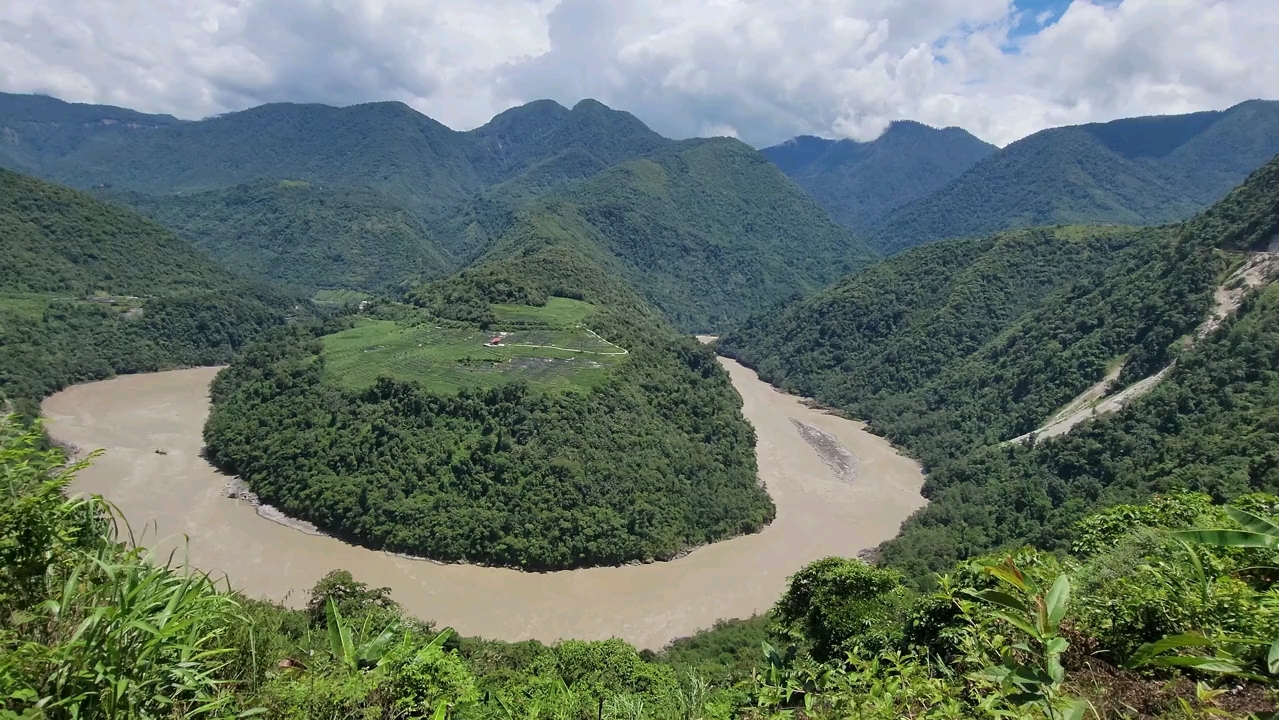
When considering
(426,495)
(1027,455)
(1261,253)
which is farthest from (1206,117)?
(426,495)

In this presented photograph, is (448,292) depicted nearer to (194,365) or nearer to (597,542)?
(194,365)

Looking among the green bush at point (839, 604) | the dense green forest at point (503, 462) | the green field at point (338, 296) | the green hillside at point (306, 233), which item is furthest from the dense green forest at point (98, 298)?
the green bush at point (839, 604)

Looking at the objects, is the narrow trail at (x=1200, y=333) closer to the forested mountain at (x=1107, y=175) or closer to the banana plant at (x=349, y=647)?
the banana plant at (x=349, y=647)

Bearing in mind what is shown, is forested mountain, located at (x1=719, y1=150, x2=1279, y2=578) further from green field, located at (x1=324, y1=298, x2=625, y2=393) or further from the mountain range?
the mountain range

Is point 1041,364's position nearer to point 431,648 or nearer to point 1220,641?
point 1220,641

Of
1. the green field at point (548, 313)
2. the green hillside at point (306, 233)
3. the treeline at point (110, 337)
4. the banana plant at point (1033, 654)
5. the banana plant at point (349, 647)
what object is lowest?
the banana plant at point (1033, 654)
